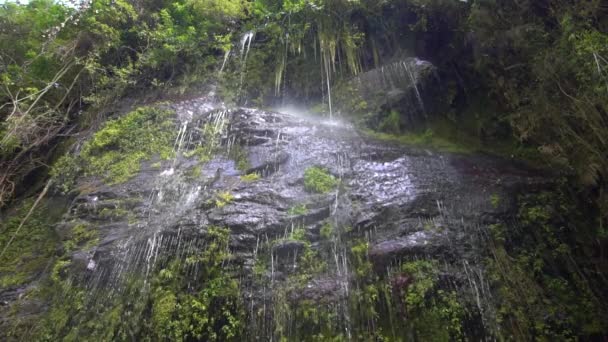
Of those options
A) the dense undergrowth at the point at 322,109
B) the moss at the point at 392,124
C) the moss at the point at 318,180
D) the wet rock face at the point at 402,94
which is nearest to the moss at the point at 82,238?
the dense undergrowth at the point at 322,109

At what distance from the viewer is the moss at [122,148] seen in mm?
6266

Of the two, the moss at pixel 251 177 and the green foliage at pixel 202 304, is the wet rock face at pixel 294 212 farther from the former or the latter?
the green foliage at pixel 202 304

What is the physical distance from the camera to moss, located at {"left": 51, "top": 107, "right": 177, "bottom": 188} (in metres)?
6.27

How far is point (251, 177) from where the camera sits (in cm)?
558

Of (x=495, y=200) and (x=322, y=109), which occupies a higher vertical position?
(x=322, y=109)

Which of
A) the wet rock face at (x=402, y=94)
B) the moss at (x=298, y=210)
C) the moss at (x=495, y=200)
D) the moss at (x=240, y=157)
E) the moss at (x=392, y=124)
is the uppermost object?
the wet rock face at (x=402, y=94)

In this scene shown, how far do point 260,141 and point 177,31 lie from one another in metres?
4.26

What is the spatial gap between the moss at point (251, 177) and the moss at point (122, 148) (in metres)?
1.59

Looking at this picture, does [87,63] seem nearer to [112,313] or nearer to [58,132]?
[58,132]

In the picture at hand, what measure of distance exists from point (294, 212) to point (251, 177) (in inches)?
38.4

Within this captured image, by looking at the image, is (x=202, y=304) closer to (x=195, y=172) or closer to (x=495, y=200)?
(x=195, y=172)

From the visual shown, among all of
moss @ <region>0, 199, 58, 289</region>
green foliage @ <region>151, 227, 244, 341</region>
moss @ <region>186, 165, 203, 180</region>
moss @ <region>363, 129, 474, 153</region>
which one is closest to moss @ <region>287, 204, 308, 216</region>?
green foliage @ <region>151, 227, 244, 341</region>

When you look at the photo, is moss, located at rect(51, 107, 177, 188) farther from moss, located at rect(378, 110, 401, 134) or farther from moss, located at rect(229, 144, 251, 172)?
moss, located at rect(378, 110, 401, 134)

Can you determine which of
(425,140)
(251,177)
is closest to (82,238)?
(251,177)
